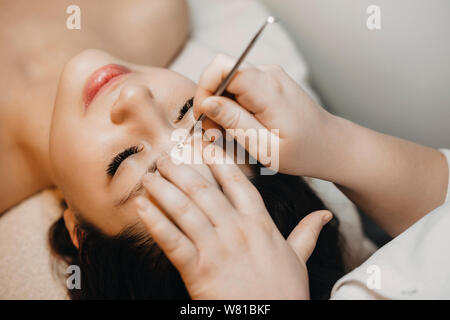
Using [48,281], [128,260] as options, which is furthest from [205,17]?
[48,281]

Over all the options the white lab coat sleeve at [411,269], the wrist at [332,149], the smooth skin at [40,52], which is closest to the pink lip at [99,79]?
the smooth skin at [40,52]

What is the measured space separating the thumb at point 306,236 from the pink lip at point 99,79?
530 mm

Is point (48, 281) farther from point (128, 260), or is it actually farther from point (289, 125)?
point (289, 125)

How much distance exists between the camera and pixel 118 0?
984 millimetres

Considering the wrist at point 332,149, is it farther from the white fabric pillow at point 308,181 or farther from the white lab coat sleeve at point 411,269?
the white fabric pillow at point 308,181

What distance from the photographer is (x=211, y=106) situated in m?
0.53

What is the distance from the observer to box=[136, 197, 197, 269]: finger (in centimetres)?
52

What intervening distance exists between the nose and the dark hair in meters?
0.23

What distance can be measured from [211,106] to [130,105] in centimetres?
20

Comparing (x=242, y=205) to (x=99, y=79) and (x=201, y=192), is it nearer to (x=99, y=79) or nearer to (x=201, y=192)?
(x=201, y=192)

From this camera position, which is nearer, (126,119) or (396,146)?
(126,119)

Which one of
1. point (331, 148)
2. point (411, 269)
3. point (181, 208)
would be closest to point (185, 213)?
point (181, 208)

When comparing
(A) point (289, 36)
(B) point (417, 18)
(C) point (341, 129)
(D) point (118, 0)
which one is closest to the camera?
(C) point (341, 129)

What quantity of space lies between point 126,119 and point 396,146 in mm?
640
